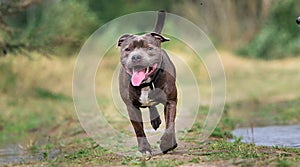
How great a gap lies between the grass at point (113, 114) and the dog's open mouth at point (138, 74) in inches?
36.4

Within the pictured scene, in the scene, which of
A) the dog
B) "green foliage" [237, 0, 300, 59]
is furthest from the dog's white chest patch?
"green foliage" [237, 0, 300, 59]

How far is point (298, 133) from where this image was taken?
460 inches

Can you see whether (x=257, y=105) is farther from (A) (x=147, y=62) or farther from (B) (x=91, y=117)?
(A) (x=147, y=62)

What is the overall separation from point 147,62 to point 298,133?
481cm

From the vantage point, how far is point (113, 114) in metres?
14.9

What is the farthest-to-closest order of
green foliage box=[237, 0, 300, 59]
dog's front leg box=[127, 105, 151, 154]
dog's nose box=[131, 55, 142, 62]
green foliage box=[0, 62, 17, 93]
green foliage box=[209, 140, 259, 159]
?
green foliage box=[237, 0, 300, 59] → green foliage box=[0, 62, 17, 93] → dog's front leg box=[127, 105, 151, 154] → dog's nose box=[131, 55, 142, 62] → green foliage box=[209, 140, 259, 159]

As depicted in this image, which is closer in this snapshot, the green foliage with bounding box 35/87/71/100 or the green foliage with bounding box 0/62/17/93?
the green foliage with bounding box 0/62/17/93

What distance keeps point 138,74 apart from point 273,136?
171 inches

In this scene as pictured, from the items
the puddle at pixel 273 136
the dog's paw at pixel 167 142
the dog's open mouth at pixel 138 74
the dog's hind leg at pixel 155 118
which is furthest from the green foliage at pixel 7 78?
the dog's open mouth at pixel 138 74

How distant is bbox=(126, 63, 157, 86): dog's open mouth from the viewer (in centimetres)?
782

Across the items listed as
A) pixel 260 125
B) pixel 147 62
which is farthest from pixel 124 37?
pixel 260 125

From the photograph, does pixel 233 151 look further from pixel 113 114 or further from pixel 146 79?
pixel 113 114

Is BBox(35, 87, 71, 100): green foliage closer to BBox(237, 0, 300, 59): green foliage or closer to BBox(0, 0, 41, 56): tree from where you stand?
BBox(0, 0, 41, 56): tree

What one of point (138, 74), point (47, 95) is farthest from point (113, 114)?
point (138, 74)
